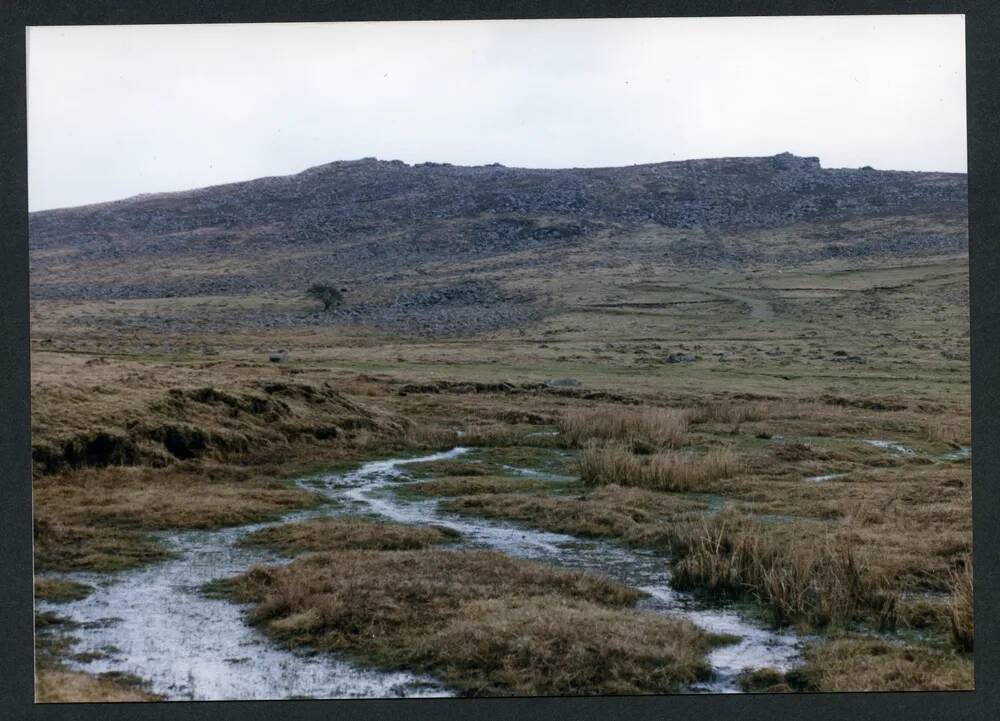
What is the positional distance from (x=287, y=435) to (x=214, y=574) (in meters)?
8.81

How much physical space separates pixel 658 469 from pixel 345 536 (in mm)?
7376

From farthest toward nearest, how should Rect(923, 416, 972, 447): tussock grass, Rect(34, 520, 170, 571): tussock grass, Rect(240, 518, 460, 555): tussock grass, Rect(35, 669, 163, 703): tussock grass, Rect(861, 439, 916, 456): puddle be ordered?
Rect(923, 416, 972, 447): tussock grass → Rect(861, 439, 916, 456): puddle → Rect(240, 518, 460, 555): tussock grass → Rect(34, 520, 170, 571): tussock grass → Rect(35, 669, 163, 703): tussock grass

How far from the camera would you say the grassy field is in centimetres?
1059

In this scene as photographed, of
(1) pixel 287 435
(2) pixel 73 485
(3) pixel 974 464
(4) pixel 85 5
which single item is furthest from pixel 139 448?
(3) pixel 974 464

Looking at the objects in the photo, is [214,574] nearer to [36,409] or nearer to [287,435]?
[36,409]

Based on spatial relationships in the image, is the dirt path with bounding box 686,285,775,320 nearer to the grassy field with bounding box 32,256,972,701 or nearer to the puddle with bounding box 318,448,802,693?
the grassy field with bounding box 32,256,972,701

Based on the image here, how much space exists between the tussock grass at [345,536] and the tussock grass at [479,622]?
2.81 ft

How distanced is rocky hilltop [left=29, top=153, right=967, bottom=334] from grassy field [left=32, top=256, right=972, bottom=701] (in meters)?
31.2

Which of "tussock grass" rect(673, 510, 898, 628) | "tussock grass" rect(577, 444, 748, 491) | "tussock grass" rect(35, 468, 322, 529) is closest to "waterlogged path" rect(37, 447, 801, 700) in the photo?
"tussock grass" rect(673, 510, 898, 628)

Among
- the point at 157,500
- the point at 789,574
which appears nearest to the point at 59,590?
the point at 157,500

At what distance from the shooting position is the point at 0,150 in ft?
34.1

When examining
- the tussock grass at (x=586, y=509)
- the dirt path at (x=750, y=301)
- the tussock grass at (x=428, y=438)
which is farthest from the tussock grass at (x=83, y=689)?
the dirt path at (x=750, y=301)

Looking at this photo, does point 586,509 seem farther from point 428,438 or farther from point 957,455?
point 957,455

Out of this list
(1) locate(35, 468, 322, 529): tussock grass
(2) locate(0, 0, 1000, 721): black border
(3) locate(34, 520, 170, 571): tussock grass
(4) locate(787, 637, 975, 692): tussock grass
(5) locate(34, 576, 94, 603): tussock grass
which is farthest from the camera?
(1) locate(35, 468, 322, 529): tussock grass
